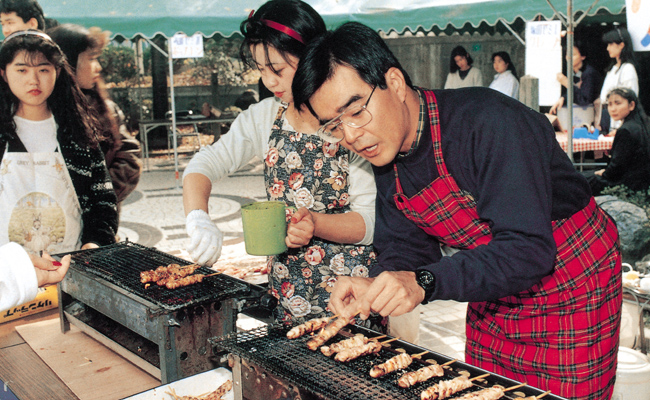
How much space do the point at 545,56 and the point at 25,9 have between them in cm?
499

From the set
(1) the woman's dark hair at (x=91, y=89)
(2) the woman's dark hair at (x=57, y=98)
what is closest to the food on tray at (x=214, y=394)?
(2) the woman's dark hair at (x=57, y=98)

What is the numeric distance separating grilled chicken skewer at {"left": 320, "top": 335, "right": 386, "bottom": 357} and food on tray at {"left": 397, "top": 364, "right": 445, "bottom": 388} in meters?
0.25

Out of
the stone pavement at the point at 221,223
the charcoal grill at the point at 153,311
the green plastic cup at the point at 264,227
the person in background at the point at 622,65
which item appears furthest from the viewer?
the person in background at the point at 622,65

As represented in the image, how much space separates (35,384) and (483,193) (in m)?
1.86

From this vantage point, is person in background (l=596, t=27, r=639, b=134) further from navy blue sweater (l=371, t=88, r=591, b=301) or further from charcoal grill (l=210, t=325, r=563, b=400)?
charcoal grill (l=210, t=325, r=563, b=400)

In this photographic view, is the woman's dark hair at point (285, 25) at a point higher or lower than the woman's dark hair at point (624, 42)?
lower

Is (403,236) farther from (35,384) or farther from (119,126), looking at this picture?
A: (119,126)

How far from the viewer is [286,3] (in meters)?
2.42

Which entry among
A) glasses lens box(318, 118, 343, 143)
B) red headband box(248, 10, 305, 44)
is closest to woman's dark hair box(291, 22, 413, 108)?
glasses lens box(318, 118, 343, 143)

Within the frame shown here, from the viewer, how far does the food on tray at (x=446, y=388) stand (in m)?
1.53

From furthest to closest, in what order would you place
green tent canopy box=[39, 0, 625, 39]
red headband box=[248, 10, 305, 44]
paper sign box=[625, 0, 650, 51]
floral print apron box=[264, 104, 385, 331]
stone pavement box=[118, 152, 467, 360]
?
green tent canopy box=[39, 0, 625, 39] → stone pavement box=[118, 152, 467, 360] → paper sign box=[625, 0, 650, 51] → floral print apron box=[264, 104, 385, 331] → red headband box=[248, 10, 305, 44]

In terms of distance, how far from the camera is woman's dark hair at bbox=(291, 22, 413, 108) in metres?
1.76

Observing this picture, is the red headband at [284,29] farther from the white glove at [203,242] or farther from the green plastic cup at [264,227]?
the white glove at [203,242]

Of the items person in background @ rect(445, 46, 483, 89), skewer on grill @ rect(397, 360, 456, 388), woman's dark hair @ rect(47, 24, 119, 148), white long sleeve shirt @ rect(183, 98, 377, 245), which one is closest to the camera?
skewer on grill @ rect(397, 360, 456, 388)
